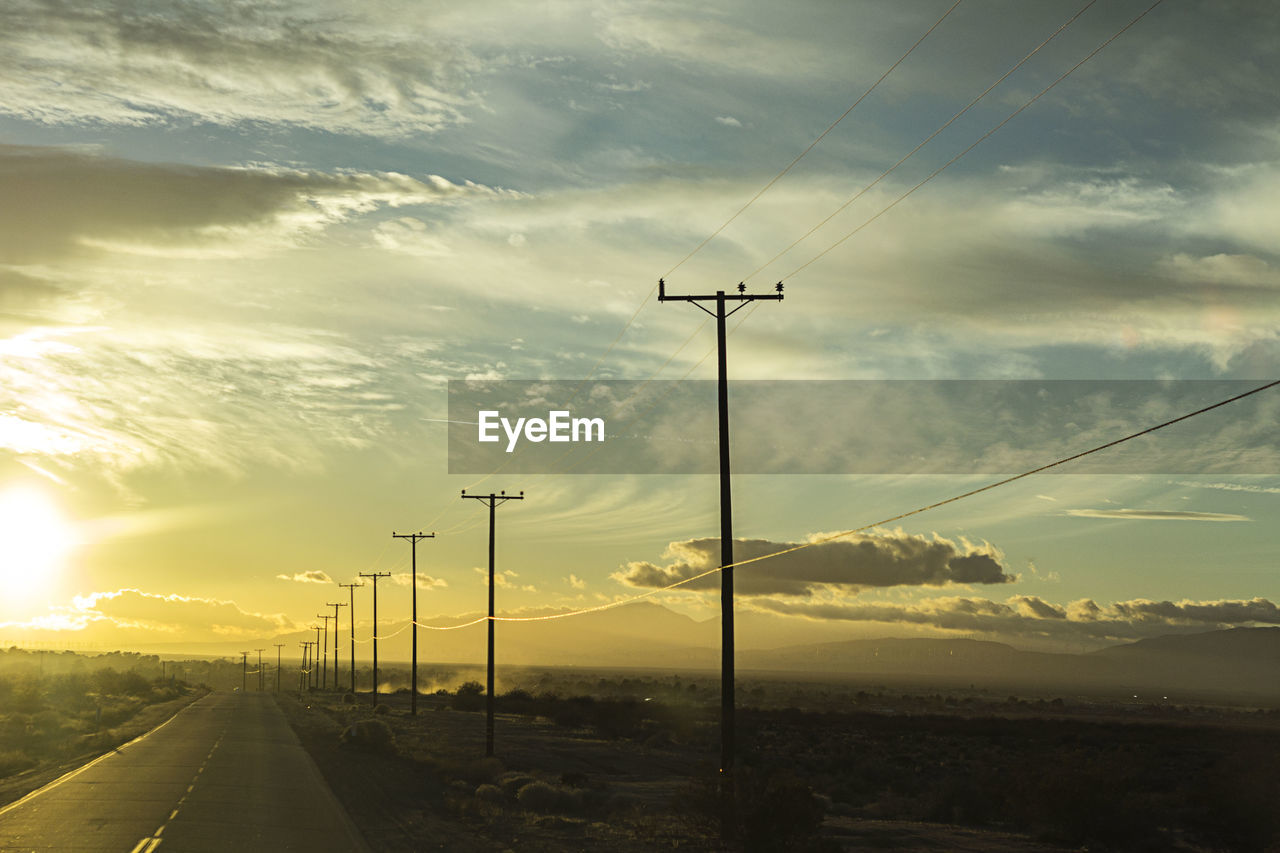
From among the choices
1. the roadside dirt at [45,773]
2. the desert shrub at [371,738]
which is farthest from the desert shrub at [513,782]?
the roadside dirt at [45,773]

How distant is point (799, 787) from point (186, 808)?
1533 centimetres

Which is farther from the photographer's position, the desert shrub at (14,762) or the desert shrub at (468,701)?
the desert shrub at (468,701)

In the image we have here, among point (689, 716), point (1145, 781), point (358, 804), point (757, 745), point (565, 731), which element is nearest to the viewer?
point (358, 804)

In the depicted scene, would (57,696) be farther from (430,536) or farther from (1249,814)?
(1249,814)

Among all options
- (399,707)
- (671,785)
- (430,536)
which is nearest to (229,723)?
(430,536)

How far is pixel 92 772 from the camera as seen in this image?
36969 millimetres

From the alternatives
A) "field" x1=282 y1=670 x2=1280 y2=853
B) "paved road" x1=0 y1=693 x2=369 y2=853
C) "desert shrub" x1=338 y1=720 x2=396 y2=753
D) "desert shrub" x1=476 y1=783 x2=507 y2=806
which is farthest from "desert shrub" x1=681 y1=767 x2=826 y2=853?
"desert shrub" x1=338 y1=720 x2=396 y2=753

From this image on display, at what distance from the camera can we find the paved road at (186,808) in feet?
70.2

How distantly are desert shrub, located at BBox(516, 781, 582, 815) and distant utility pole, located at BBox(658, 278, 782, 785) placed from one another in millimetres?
10541

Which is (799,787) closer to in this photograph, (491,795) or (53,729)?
(491,795)

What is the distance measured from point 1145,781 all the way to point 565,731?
43.1 meters

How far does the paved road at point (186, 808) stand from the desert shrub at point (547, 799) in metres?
5.95

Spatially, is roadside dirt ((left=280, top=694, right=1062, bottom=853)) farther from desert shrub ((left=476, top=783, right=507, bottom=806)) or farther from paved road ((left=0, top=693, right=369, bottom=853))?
paved road ((left=0, top=693, right=369, bottom=853))

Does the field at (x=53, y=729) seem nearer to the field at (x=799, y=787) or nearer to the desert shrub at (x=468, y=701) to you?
the field at (x=799, y=787)
